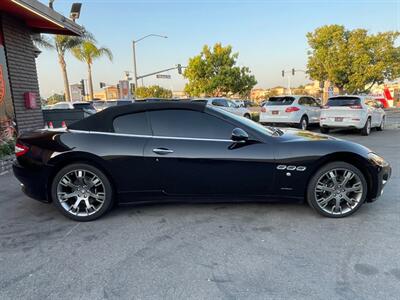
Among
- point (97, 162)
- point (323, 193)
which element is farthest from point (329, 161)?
point (97, 162)

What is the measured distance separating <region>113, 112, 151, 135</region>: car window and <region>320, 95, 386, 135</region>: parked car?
9.25m

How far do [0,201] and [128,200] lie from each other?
7.04 ft

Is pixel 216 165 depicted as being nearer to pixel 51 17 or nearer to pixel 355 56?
pixel 51 17

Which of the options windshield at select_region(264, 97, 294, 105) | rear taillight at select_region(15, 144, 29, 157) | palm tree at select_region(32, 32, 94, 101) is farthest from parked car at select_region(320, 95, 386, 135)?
palm tree at select_region(32, 32, 94, 101)

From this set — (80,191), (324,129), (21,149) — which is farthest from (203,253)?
(324,129)

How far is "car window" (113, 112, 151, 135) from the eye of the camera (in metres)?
3.80

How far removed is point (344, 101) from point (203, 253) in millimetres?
10152

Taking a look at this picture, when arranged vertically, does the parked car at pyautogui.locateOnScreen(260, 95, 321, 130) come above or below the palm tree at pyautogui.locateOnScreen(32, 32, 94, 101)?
below

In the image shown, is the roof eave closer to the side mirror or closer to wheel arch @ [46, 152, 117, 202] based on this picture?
wheel arch @ [46, 152, 117, 202]

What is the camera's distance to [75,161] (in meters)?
3.74

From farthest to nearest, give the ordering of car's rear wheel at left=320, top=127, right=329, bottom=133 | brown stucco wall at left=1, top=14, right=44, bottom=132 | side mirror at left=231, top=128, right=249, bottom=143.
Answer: car's rear wheel at left=320, top=127, right=329, bottom=133
brown stucco wall at left=1, top=14, right=44, bottom=132
side mirror at left=231, top=128, right=249, bottom=143

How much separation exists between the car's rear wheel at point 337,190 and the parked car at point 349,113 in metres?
8.16

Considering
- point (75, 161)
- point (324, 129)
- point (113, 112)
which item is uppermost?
point (113, 112)

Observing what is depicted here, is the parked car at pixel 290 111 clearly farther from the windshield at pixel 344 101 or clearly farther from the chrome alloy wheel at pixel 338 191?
the chrome alloy wheel at pixel 338 191
